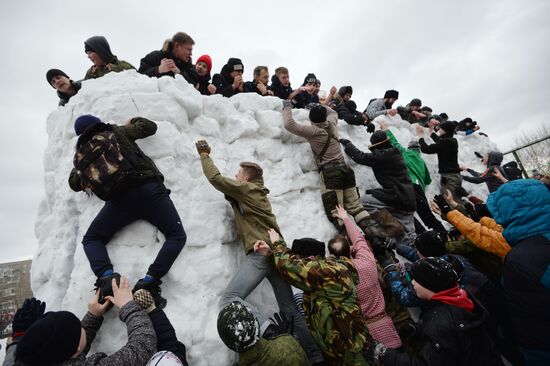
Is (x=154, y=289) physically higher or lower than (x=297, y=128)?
lower

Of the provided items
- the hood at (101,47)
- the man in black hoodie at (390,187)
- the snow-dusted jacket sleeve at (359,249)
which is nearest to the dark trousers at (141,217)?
the snow-dusted jacket sleeve at (359,249)

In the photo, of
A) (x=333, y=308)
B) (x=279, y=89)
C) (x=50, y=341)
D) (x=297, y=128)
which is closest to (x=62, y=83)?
(x=297, y=128)

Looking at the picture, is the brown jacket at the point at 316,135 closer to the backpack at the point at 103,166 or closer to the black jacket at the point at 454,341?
the backpack at the point at 103,166

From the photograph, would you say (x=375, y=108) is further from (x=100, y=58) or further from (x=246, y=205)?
(x=100, y=58)

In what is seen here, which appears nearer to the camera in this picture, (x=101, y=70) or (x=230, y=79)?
(x=101, y=70)

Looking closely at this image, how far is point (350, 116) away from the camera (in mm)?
5934

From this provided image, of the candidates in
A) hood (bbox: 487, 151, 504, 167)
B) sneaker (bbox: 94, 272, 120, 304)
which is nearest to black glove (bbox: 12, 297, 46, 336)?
sneaker (bbox: 94, 272, 120, 304)

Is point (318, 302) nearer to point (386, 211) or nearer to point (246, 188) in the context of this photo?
point (246, 188)

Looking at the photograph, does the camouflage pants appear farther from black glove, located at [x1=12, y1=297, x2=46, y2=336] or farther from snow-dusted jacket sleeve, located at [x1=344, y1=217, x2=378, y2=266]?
black glove, located at [x1=12, y1=297, x2=46, y2=336]

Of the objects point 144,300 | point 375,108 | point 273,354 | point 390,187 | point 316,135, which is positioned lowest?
point 273,354

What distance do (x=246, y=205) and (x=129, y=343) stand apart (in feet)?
5.61

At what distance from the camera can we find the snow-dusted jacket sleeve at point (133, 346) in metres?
1.80

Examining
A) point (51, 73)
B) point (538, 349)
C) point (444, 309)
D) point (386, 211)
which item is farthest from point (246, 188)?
point (51, 73)

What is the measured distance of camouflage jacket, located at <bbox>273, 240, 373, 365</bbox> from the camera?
8.21 feet
